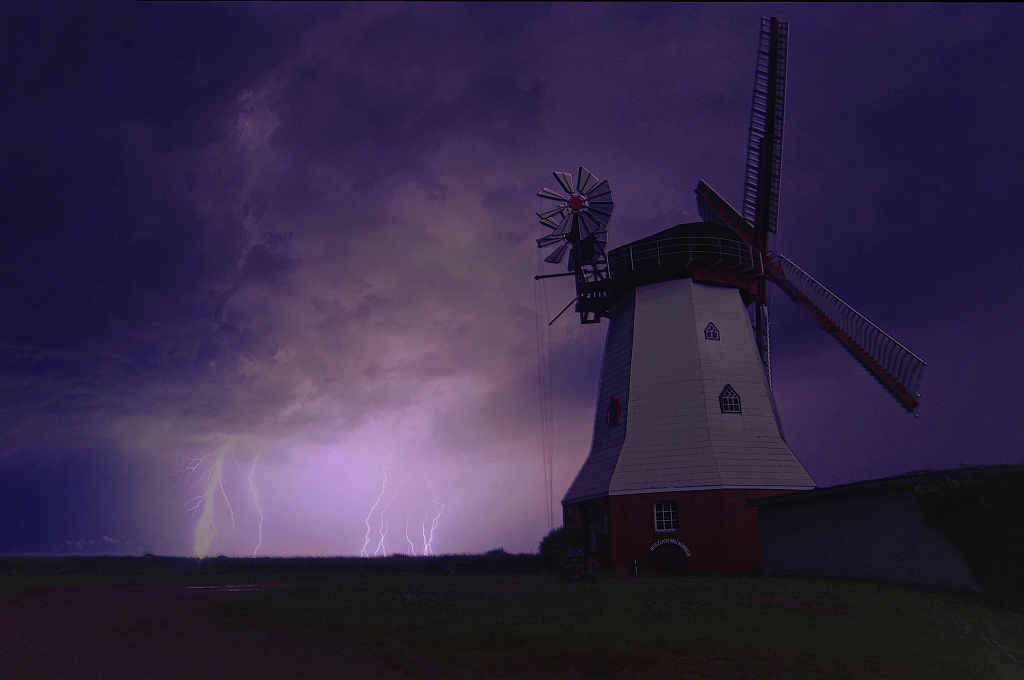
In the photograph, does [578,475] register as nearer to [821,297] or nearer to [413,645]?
[821,297]

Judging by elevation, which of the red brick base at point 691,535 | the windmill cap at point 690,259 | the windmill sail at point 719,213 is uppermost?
the windmill sail at point 719,213

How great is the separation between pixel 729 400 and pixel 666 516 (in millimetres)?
5677

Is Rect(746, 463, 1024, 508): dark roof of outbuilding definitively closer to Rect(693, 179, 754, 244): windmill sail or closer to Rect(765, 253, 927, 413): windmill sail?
Rect(765, 253, 927, 413): windmill sail

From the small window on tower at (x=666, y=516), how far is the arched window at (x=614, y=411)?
14.8ft

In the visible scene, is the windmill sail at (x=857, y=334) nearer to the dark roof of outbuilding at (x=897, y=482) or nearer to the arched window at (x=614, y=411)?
the dark roof of outbuilding at (x=897, y=482)

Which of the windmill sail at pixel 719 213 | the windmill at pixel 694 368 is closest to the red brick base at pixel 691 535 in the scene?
the windmill at pixel 694 368

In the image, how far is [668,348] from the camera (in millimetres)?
28766

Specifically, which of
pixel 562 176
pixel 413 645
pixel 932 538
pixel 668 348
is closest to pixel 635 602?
pixel 413 645

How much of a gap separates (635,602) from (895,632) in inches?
219

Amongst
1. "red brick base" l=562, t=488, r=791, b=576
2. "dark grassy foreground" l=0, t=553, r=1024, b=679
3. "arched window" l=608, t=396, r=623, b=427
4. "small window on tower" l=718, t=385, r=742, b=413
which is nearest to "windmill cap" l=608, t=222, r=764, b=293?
"small window on tower" l=718, t=385, r=742, b=413

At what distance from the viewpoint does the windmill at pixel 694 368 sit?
82.6 ft

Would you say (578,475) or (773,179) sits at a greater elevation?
(773,179)

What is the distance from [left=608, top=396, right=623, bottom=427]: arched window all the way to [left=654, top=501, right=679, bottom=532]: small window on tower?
450 cm

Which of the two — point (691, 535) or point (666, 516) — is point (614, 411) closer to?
point (666, 516)
